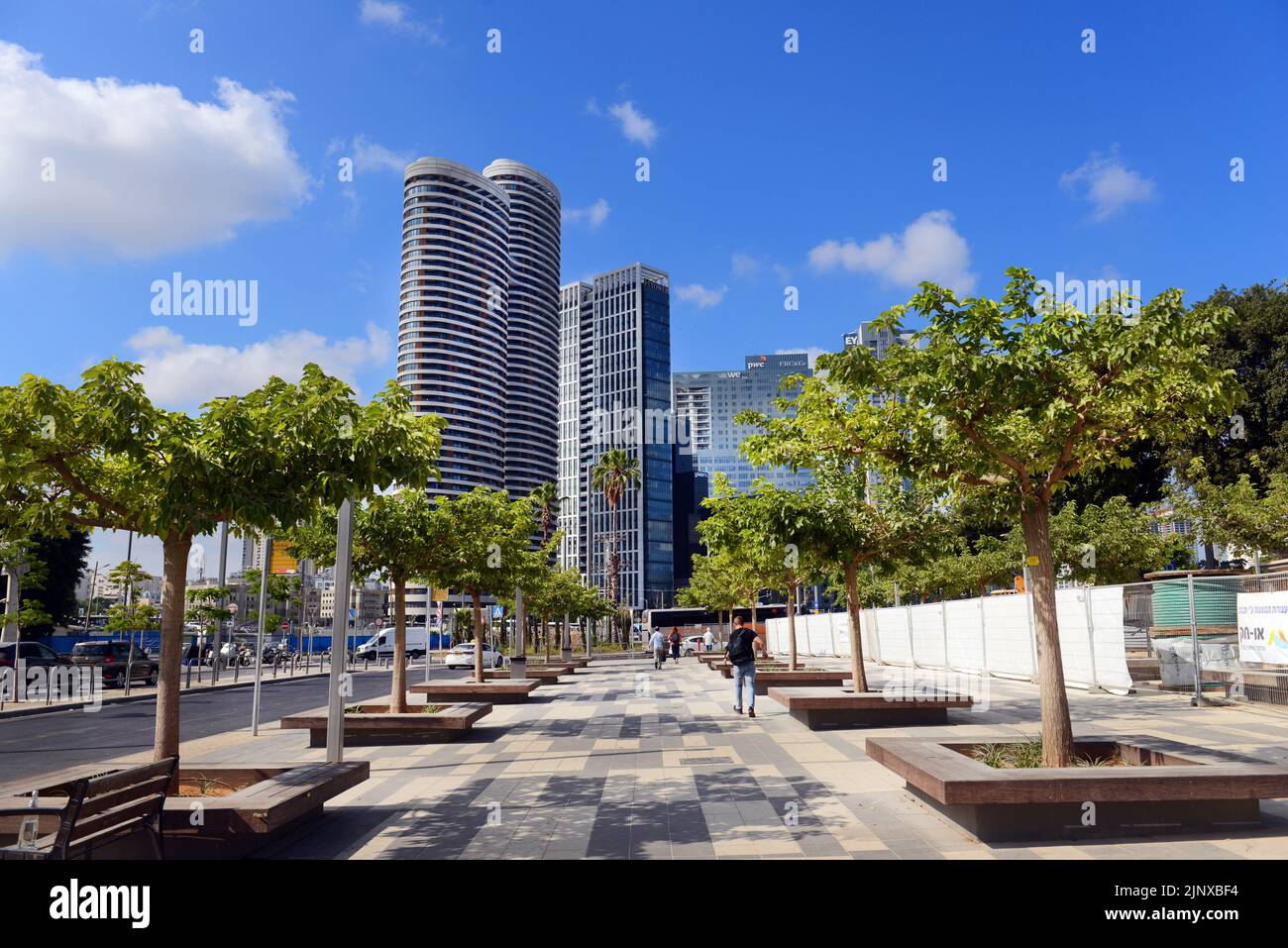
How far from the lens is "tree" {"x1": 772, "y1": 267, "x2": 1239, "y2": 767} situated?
690cm

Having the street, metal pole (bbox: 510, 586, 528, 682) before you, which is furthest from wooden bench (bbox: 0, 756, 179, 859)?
metal pole (bbox: 510, 586, 528, 682)

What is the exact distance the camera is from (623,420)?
Answer: 174 meters

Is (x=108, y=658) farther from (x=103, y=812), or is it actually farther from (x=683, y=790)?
(x=103, y=812)

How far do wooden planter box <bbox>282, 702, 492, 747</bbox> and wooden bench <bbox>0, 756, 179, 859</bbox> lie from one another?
6.44 metres

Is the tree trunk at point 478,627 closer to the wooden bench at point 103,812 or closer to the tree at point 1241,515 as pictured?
the wooden bench at point 103,812

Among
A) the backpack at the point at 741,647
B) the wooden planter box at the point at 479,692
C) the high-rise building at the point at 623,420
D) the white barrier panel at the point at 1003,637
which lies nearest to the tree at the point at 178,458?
the backpack at the point at 741,647

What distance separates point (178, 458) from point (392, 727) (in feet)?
23.7

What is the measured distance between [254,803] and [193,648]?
171 feet

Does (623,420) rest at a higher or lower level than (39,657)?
higher

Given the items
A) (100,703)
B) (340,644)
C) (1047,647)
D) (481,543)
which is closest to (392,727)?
(340,644)

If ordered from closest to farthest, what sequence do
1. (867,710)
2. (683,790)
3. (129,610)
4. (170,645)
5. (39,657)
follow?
(170,645)
(683,790)
(867,710)
(39,657)
(129,610)
